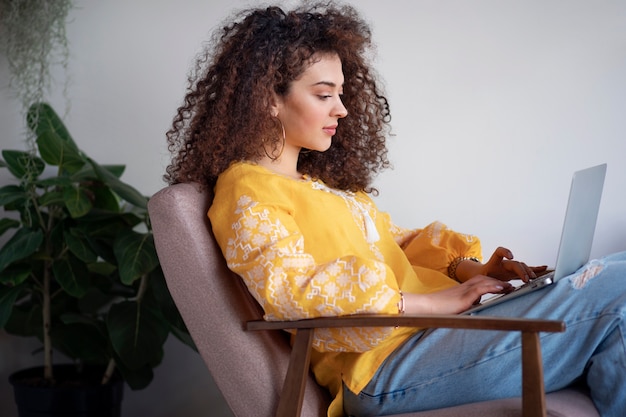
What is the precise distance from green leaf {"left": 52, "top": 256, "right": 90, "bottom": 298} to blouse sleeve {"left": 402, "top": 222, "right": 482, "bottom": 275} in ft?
3.72

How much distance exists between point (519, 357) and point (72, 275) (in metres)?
1.67

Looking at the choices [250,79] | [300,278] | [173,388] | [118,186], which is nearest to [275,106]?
[250,79]

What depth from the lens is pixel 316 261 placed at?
188 cm

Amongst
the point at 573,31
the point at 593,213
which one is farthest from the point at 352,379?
the point at 573,31

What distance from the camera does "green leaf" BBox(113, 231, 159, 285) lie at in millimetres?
2584

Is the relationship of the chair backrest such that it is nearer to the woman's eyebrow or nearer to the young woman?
the young woman

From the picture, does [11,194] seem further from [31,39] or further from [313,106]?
[313,106]

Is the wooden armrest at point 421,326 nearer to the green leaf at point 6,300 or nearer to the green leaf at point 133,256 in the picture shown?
the green leaf at point 133,256

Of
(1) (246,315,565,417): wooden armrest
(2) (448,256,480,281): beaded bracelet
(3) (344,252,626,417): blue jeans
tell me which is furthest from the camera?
(2) (448,256,480,281): beaded bracelet

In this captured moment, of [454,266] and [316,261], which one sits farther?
[454,266]

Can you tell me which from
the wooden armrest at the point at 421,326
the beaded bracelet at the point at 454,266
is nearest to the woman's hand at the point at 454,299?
the wooden armrest at the point at 421,326

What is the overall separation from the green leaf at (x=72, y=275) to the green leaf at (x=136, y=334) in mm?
129

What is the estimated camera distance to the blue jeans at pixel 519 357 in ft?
5.24

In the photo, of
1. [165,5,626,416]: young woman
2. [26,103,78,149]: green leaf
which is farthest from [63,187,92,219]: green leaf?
[165,5,626,416]: young woman
